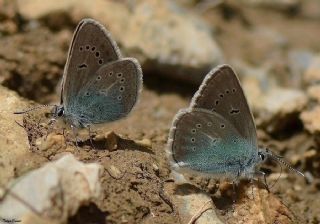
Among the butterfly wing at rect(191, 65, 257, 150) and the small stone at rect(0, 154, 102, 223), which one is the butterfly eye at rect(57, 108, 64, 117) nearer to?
the butterfly wing at rect(191, 65, 257, 150)

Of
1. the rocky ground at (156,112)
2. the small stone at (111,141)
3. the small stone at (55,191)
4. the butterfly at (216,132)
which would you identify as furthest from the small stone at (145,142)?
the small stone at (55,191)

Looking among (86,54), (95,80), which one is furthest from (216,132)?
(86,54)

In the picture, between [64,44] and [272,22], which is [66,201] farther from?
[272,22]

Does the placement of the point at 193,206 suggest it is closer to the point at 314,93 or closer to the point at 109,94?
the point at 109,94

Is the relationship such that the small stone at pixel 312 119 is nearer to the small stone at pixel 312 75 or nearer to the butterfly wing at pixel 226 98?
the small stone at pixel 312 75

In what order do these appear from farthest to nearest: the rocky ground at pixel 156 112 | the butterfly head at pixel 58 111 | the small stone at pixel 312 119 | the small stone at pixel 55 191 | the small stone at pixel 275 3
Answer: the small stone at pixel 275 3 → the small stone at pixel 312 119 → the butterfly head at pixel 58 111 → the rocky ground at pixel 156 112 → the small stone at pixel 55 191
